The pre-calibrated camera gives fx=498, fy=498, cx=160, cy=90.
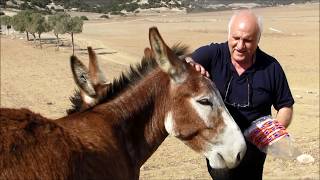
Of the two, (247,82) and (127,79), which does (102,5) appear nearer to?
(247,82)

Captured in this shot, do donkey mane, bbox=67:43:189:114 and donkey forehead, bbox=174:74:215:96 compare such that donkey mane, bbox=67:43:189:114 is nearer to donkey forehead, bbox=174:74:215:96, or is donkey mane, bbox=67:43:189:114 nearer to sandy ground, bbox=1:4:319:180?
donkey forehead, bbox=174:74:215:96

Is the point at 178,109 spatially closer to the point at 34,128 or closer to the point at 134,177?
the point at 134,177

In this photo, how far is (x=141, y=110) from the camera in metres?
3.96

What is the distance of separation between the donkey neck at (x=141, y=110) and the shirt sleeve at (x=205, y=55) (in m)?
0.60

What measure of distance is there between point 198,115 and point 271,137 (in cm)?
88

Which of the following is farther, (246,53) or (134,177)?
(246,53)

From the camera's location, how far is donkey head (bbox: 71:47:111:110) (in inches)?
157

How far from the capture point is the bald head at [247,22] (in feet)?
13.8

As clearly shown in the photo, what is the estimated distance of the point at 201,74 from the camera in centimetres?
396

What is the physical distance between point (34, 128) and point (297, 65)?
24245mm

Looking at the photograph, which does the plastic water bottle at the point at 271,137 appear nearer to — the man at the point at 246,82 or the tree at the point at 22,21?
the man at the point at 246,82

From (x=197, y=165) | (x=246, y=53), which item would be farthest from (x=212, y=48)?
(x=197, y=165)

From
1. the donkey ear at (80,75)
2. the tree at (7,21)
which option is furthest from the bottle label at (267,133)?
the tree at (7,21)

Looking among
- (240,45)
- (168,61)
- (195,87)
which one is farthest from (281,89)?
(168,61)
